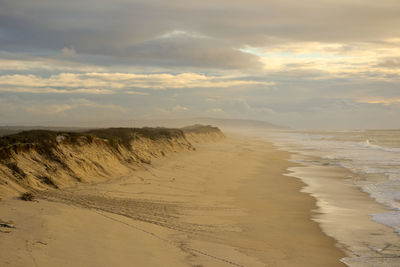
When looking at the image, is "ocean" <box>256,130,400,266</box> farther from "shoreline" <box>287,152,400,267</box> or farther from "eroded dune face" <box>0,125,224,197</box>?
"eroded dune face" <box>0,125,224,197</box>

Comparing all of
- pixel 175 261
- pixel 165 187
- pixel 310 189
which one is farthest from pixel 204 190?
pixel 175 261

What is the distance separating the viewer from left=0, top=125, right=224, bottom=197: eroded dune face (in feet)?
44.6

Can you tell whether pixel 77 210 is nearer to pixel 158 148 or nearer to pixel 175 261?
pixel 175 261

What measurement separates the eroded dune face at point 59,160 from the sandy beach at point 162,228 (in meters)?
0.91

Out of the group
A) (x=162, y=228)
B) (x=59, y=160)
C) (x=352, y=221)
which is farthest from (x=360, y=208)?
(x=59, y=160)

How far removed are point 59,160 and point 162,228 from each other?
7.98 meters

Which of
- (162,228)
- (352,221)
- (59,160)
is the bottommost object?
(352,221)

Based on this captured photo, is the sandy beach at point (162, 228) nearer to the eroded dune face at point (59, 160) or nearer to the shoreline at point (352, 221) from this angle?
the shoreline at point (352, 221)

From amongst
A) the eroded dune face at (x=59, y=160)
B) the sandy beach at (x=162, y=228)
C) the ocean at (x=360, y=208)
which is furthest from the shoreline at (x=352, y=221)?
the eroded dune face at (x=59, y=160)

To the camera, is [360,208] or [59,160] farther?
[59,160]

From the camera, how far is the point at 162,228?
10320 millimetres

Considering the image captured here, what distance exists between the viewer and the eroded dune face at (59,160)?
1359 cm

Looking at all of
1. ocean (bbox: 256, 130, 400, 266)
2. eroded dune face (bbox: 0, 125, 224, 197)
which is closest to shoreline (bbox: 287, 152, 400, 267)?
ocean (bbox: 256, 130, 400, 266)

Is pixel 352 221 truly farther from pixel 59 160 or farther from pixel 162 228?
pixel 59 160
